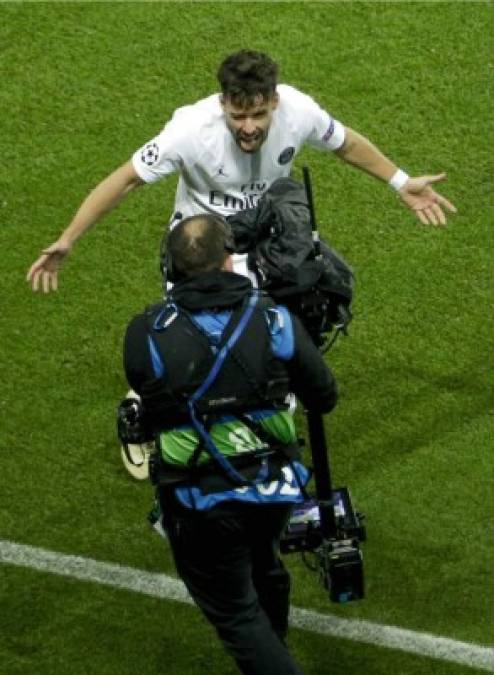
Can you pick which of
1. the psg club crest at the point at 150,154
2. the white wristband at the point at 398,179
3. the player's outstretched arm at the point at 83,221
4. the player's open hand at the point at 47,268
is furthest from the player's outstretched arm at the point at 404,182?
the player's open hand at the point at 47,268

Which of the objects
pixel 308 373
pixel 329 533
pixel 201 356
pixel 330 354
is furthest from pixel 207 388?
pixel 330 354

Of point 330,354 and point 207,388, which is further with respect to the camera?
point 330,354

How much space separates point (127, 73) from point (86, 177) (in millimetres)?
1002

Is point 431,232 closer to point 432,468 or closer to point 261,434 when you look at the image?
point 432,468

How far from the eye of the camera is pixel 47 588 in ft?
27.2

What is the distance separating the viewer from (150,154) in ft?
27.0

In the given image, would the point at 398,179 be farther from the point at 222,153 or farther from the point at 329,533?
the point at 329,533

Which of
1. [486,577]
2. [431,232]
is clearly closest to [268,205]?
[486,577]

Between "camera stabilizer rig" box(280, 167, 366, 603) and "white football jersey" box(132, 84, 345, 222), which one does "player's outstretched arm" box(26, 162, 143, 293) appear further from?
"camera stabilizer rig" box(280, 167, 366, 603)

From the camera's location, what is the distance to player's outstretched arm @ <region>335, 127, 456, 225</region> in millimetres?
8531

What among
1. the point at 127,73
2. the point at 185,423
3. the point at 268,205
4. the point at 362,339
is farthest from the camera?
the point at 127,73

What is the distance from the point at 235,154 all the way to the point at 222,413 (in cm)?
195

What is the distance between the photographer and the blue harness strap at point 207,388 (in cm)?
664

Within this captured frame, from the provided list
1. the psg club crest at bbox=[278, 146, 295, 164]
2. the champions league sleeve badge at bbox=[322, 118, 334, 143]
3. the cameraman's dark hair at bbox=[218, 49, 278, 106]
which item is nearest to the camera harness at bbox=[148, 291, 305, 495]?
the cameraman's dark hair at bbox=[218, 49, 278, 106]
